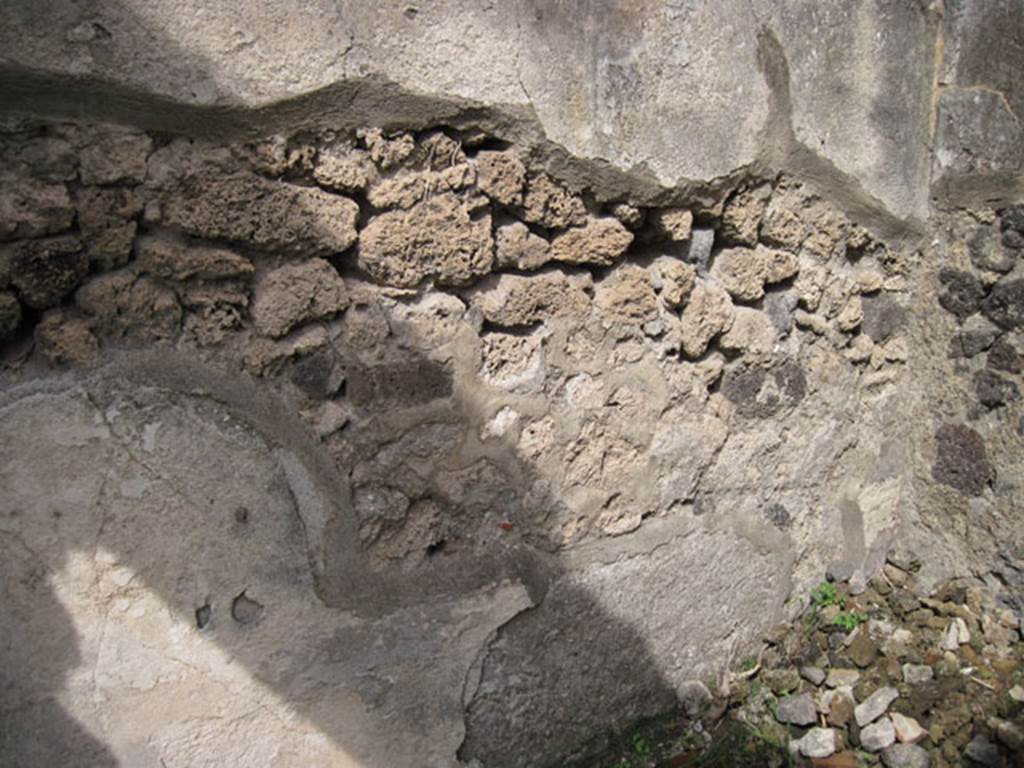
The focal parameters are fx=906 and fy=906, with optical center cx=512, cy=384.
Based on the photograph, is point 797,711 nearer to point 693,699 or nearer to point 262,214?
point 693,699

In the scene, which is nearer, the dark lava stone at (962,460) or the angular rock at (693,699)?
the angular rock at (693,699)

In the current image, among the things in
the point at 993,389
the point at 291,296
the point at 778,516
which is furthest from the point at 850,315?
the point at 291,296

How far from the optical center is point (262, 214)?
4.41 feet

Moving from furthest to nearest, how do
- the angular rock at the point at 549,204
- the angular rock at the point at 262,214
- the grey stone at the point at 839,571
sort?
the grey stone at the point at 839,571
the angular rock at the point at 549,204
the angular rock at the point at 262,214

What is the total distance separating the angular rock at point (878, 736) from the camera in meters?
1.83

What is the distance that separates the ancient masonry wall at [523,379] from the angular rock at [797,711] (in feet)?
0.48

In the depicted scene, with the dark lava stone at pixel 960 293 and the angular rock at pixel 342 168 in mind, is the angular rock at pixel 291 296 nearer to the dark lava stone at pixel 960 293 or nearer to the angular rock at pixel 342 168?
the angular rock at pixel 342 168

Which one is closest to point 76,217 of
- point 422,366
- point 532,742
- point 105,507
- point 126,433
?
point 126,433

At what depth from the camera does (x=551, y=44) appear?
1.50 m

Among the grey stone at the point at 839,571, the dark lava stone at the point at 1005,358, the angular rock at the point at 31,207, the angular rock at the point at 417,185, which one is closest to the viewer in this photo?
the angular rock at the point at 31,207

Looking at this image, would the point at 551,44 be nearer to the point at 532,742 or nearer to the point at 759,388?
the point at 759,388

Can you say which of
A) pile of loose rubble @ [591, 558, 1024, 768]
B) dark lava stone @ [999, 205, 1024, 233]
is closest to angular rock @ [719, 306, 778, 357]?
dark lava stone @ [999, 205, 1024, 233]

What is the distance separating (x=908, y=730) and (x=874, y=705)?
0.08 metres

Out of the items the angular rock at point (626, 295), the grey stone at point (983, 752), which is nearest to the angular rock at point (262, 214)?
the angular rock at point (626, 295)
